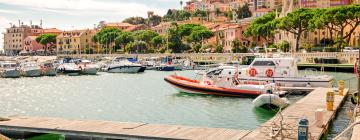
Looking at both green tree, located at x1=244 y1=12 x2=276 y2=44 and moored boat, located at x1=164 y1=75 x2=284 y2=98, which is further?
green tree, located at x1=244 y1=12 x2=276 y2=44

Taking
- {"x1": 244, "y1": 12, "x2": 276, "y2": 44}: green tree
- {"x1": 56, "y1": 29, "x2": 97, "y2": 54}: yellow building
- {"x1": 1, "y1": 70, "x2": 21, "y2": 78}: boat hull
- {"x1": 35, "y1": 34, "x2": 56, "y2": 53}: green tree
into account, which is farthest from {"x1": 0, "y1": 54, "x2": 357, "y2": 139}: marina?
{"x1": 35, "y1": 34, "x2": 56, "y2": 53}: green tree

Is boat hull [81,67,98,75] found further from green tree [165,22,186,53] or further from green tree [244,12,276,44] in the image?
green tree [165,22,186,53]

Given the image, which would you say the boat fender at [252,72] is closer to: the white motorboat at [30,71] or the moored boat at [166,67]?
the white motorboat at [30,71]

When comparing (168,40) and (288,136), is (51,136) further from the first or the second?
(168,40)

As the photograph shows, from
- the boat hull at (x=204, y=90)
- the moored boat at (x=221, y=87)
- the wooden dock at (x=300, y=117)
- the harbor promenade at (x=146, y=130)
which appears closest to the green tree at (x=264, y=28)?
the boat hull at (x=204, y=90)

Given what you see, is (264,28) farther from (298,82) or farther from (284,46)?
(298,82)

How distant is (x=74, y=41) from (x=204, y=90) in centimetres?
13147

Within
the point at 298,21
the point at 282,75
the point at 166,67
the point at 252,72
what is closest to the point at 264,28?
the point at 298,21

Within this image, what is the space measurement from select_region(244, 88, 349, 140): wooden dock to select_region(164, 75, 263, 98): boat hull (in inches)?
189

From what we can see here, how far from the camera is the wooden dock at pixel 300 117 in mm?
17156

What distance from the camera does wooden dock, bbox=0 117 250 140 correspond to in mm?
17266

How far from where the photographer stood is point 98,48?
152875 mm

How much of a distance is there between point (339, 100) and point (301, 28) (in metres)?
62.0

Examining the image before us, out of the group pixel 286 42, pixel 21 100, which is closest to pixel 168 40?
pixel 286 42
